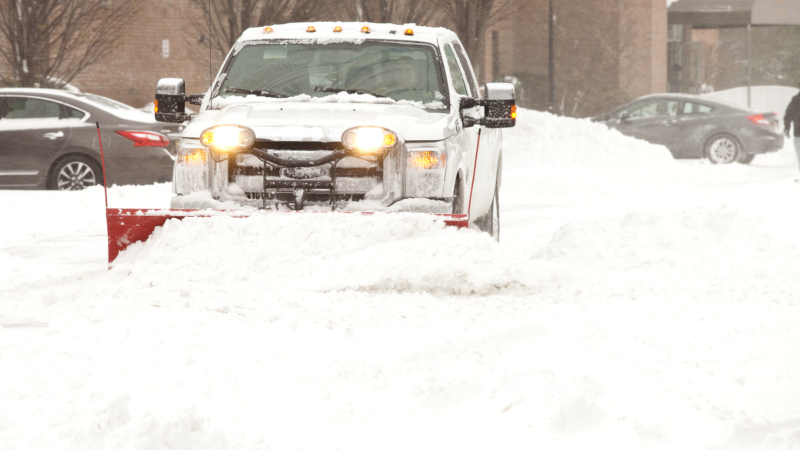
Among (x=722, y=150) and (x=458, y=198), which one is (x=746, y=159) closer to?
(x=722, y=150)

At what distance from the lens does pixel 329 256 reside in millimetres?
5922

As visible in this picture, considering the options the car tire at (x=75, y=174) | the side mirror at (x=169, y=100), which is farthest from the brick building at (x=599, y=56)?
the side mirror at (x=169, y=100)

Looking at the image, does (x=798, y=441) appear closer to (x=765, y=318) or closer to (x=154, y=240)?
(x=765, y=318)

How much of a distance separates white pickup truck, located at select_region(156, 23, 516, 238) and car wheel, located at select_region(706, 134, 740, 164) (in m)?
15.1

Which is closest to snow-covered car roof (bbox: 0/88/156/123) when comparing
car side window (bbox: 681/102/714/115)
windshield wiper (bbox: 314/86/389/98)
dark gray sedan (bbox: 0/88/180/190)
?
dark gray sedan (bbox: 0/88/180/190)

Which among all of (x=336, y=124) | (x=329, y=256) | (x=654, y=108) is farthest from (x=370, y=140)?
(x=654, y=108)

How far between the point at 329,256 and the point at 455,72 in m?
2.44

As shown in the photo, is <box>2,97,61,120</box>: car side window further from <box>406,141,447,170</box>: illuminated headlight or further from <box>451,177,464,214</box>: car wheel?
<box>406,141,447,170</box>: illuminated headlight

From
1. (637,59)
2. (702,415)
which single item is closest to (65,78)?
(702,415)

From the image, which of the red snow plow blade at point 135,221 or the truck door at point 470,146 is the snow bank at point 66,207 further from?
the truck door at point 470,146

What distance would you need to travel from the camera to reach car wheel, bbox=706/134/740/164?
21.4 meters

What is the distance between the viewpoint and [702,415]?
388 cm

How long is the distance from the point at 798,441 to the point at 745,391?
23.8 inches

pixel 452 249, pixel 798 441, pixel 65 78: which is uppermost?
pixel 65 78
